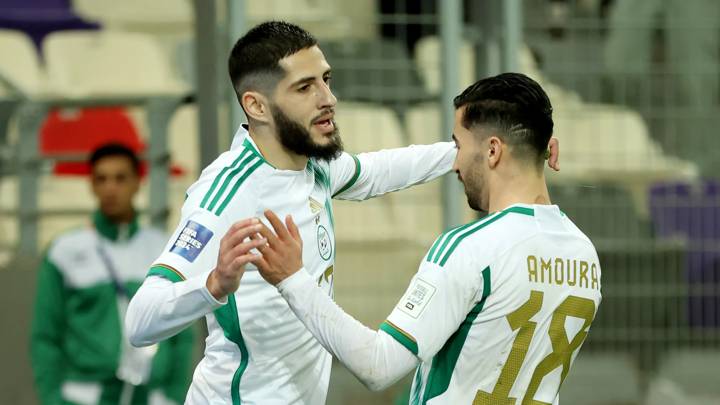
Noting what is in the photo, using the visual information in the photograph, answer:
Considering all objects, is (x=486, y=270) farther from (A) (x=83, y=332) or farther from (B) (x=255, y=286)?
(A) (x=83, y=332)

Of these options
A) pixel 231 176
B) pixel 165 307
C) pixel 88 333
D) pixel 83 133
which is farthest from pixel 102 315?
pixel 165 307

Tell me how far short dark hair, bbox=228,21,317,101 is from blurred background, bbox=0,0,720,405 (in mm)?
2722

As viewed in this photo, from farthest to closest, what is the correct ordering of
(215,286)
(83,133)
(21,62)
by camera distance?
1. (21,62)
2. (83,133)
3. (215,286)

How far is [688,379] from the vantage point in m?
6.53

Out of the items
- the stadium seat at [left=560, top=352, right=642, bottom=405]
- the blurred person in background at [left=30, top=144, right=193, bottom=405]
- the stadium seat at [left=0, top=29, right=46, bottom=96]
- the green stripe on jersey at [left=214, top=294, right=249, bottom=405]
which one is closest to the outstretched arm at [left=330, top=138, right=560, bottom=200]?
the green stripe on jersey at [left=214, top=294, right=249, bottom=405]

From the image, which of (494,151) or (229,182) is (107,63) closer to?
(229,182)

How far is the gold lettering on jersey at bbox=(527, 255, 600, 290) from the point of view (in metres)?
2.86

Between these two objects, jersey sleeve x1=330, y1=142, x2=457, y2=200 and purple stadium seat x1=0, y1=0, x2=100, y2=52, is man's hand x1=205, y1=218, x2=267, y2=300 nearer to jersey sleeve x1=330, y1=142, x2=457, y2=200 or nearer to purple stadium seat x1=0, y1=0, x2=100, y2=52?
jersey sleeve x1=330, y1=142, x2=457, y2=200

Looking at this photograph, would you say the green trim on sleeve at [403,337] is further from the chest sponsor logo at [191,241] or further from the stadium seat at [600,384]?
the stadium seat at [600,384]

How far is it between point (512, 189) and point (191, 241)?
2.37 feet

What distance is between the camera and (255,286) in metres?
3.22

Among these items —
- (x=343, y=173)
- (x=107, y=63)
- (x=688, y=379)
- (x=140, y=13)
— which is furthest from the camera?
(x=140, y=13)

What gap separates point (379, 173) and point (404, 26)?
106 inches

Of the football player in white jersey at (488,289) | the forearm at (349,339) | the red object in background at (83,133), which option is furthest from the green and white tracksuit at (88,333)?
the forearm at (349,339)
